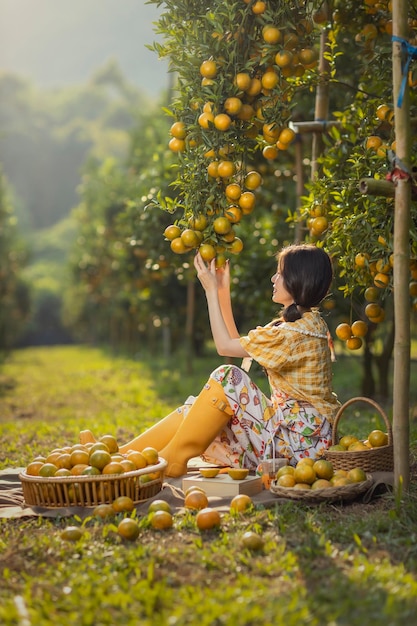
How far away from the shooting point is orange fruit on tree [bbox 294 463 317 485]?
4.14 metres

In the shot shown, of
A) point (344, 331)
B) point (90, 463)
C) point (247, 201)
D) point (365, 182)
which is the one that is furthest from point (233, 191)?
point (90, 463)

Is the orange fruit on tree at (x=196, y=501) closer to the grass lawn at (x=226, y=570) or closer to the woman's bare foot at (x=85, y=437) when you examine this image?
the grass lawn at (x=226, y=570)

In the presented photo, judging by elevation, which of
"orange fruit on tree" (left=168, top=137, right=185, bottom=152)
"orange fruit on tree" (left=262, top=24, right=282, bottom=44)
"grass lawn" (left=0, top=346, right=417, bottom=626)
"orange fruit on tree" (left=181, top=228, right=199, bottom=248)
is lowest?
"grass lawn" (left=0, top=346, right=417, bottom=626)

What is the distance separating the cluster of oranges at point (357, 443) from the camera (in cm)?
446

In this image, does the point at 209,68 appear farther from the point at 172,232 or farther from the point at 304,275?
the point at 304,275

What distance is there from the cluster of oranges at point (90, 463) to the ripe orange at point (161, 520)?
53cm

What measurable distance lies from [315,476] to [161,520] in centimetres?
96

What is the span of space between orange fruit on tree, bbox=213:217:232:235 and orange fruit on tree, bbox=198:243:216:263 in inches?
4.5

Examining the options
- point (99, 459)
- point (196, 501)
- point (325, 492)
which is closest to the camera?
point (325, 492)

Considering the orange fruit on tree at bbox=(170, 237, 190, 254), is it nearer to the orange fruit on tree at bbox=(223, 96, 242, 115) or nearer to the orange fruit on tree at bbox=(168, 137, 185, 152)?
the orange fruit on tree at bbox=(168, 137, 185, 152)

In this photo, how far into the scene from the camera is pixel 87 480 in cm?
416

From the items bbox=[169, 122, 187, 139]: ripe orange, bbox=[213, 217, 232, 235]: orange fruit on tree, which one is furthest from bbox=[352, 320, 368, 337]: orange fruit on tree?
bbox=[169, 122, 187, 139]: ripe orange

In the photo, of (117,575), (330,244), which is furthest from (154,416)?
(117,575)

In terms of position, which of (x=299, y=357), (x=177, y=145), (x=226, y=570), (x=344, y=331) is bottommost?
(x=226, y=570)
